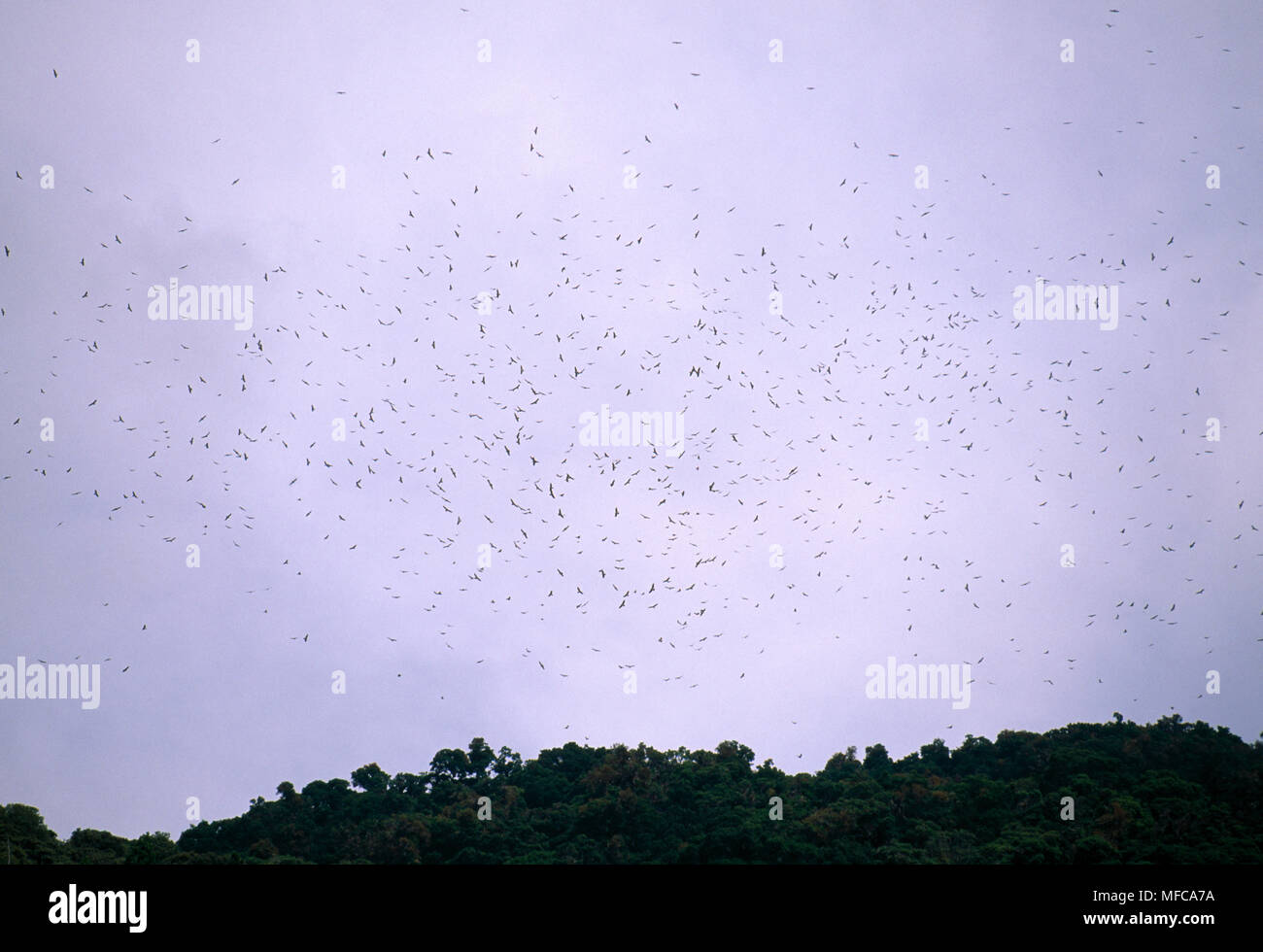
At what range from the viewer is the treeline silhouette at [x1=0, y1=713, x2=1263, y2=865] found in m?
37.1

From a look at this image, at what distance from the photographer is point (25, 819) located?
41344 millimetres

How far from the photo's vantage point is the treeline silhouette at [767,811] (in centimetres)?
3709

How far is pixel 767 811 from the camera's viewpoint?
3997cm
